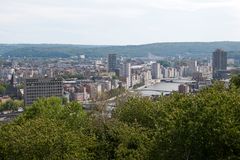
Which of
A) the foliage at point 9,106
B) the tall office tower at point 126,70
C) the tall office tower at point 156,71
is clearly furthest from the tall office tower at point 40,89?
the tall office tower at point 156,71

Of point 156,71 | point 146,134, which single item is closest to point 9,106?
point 146,134

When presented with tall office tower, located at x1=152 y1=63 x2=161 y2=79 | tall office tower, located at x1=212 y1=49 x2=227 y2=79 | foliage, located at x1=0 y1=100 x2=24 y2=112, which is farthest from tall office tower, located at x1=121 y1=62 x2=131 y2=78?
foliage, located at x1=0 y1=100 x2=24 y2=112

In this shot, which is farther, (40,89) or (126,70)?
(126,70)

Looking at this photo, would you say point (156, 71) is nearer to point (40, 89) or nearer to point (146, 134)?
point (40, 89)

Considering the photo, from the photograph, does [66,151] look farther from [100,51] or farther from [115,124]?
[100,51]

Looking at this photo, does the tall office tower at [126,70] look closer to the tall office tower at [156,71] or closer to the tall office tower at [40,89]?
the tall office tower at [156,71]

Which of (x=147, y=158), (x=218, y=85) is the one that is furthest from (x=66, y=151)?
(x=218, y=85)
